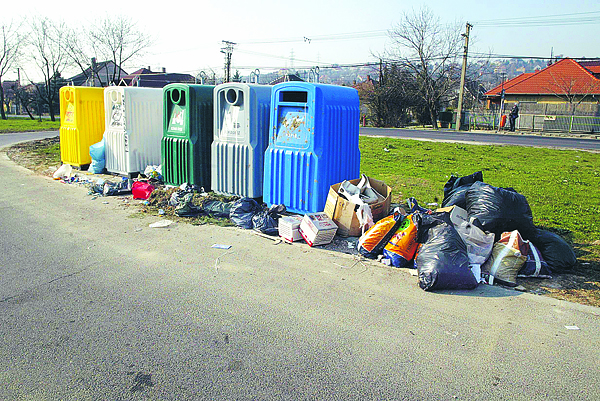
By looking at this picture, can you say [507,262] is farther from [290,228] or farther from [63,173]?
[63,173]

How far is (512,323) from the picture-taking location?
354 centimetres

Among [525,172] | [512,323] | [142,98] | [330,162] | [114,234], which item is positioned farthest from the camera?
[525,172]

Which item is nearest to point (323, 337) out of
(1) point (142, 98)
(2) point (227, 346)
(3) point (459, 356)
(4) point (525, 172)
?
(2) point (227, 346)

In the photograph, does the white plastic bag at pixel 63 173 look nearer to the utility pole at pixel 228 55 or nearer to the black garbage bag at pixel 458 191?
Result: the black garbage bag at pixel 458 191

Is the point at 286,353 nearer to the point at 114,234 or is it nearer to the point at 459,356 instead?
the point at 459,356

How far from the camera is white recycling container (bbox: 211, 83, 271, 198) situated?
6664 millimetres

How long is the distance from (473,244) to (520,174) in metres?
6.40

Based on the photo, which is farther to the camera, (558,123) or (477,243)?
(558,123)

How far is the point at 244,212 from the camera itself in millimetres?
6262

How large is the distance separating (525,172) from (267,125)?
6637mm

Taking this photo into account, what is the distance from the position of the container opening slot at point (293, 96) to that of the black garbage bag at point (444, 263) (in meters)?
2.69

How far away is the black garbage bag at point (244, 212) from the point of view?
6.05m

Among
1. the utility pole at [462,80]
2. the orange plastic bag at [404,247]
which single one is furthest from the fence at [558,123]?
the orange plastic bag at [404,247]

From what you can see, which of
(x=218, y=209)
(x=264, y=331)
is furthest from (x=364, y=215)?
(x=264, y=331)
